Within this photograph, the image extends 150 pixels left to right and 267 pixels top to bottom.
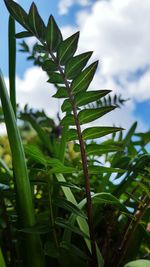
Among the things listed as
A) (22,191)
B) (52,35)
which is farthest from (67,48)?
(22,191)

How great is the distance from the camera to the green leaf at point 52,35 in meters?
0.29

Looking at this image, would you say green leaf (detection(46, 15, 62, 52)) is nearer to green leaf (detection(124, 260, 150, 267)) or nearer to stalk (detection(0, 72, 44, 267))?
stalk (detection(0, 72, 44, 267))

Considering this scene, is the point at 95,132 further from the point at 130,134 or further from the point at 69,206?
the point at 130,134

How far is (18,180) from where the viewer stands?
331 mm

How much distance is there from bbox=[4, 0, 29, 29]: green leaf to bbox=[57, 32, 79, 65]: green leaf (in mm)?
36

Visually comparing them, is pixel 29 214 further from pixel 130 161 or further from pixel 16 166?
pixel 130 161

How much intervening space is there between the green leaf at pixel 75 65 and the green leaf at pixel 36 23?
0.11 feet

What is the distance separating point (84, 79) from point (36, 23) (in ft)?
0.21

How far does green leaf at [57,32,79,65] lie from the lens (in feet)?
0.99

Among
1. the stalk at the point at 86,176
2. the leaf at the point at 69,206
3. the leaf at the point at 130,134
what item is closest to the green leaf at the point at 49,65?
the stalk at the point at 86,176

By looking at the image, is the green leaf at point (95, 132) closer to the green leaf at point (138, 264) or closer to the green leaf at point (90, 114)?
the green leaf at point (90, 114)

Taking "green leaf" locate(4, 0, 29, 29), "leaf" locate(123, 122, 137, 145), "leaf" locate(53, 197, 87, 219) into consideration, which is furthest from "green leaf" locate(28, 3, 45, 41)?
"leaf" locate(123, 122, 137, 145)

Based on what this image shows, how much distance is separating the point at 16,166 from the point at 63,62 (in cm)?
10

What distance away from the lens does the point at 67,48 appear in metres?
0.31
